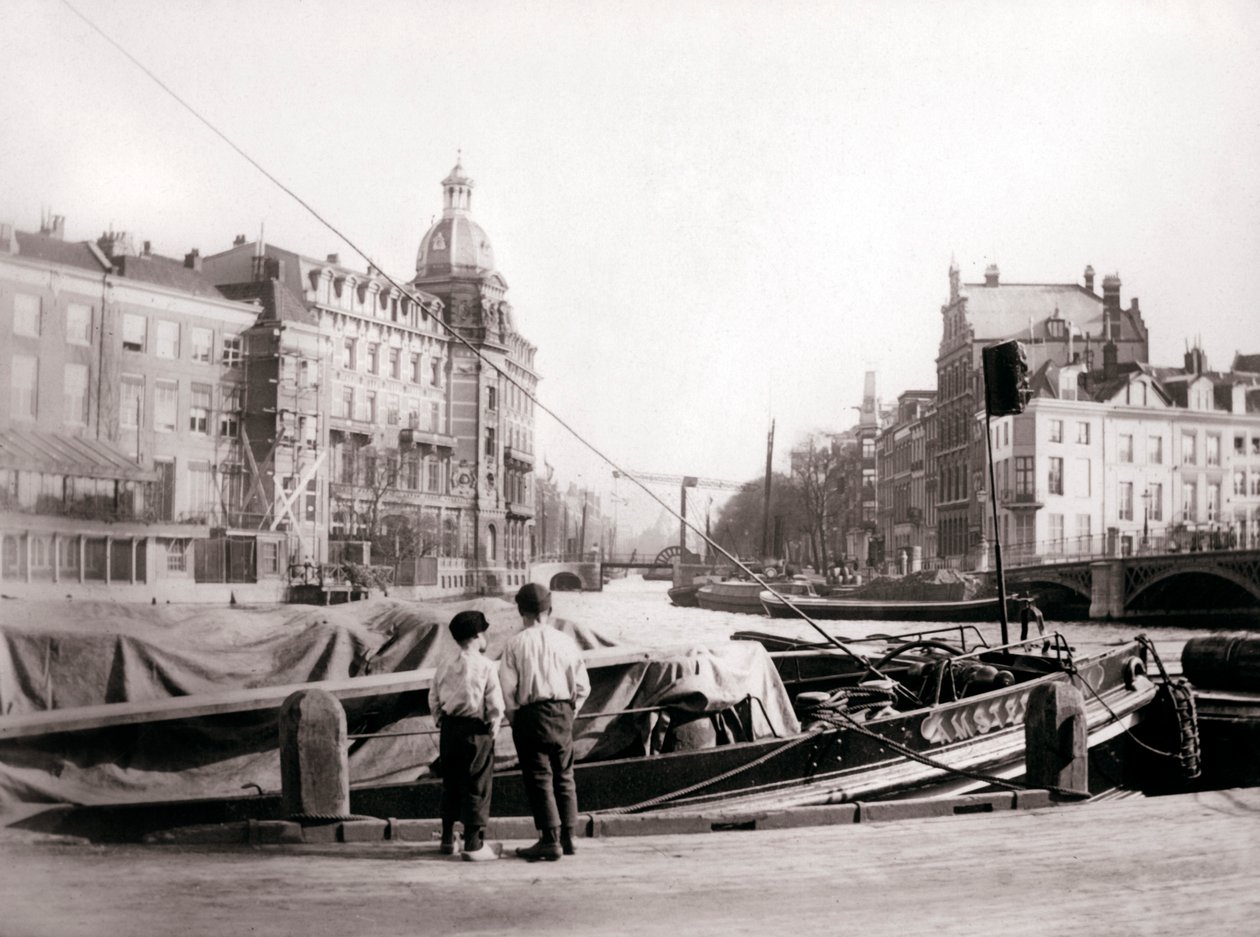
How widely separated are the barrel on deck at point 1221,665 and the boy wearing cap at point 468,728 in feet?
23.1

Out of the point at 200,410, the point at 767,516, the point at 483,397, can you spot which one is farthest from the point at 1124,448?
the point at 200,410

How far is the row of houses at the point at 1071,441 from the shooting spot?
23.7ft

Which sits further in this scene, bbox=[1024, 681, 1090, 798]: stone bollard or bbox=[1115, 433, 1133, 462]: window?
bbox=[1115, 433, 1133, 462]: window

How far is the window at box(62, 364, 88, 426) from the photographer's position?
15.8 ft

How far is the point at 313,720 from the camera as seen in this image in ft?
12.8

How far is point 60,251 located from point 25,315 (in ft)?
1.15

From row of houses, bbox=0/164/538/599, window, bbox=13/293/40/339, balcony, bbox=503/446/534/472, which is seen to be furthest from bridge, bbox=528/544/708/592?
window, bbox=13/293/40/339

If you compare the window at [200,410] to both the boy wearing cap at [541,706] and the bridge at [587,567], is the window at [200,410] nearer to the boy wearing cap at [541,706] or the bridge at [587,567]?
the bridge at [587,567]

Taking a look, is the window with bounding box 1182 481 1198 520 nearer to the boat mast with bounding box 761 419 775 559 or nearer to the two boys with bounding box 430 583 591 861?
the boat mast with bounding box 761 419 775 559

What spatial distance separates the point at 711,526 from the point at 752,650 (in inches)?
61.2

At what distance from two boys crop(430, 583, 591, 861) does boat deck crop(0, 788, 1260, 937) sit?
135 mm

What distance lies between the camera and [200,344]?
17.3 feet

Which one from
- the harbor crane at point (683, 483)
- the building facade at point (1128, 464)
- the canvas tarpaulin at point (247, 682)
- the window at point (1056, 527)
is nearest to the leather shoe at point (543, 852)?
the canvas tarpaulin at point (247, 682)

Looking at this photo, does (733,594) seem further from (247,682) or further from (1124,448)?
(247,682)
